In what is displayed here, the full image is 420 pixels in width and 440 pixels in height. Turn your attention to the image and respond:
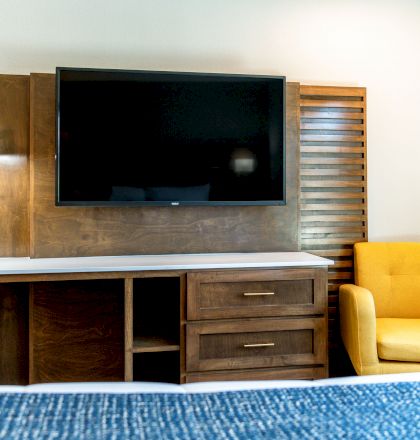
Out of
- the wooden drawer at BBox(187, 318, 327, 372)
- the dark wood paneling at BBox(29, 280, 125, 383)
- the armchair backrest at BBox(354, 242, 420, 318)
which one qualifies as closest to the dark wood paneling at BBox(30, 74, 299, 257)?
the dark wood paneling at BBox(29, 280, 125, 383)

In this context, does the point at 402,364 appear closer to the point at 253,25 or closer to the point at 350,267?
the point at 350,267

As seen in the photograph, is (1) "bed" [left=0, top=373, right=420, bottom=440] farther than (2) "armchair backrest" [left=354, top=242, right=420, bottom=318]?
No

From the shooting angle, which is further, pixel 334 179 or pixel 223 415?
pixel 334 179

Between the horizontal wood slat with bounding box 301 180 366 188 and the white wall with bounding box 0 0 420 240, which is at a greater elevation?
the white wall with bounding box 0 0 420 240

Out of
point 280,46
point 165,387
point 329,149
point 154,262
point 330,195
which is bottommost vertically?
point 165,387

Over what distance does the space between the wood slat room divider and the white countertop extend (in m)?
0.33

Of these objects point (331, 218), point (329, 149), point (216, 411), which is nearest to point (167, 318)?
point (331, 218)

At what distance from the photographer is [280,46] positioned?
3266 mm

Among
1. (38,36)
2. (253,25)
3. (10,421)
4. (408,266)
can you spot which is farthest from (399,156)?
(10,421)

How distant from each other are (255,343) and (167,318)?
584 mm

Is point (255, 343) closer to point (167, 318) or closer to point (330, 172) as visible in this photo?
point (167, 318)

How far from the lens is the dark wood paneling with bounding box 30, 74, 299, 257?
2902 mm

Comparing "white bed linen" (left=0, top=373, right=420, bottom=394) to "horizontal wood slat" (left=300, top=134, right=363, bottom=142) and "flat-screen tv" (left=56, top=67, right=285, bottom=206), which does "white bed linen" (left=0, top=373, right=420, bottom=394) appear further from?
"horizontal wood slat" (left=300, top=134, right=363, bottom=142)

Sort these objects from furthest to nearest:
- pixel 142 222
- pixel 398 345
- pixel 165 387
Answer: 1. pixel 142 222
2. pixel 398 345
3. pixel 165 387
